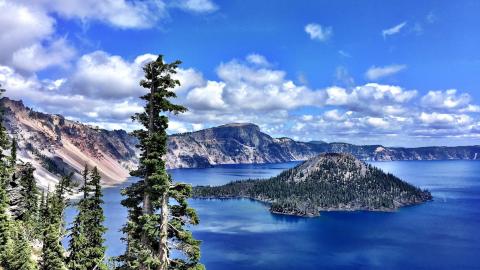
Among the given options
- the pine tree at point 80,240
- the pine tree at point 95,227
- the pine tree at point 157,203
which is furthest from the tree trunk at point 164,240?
the pine tree at point 80,240

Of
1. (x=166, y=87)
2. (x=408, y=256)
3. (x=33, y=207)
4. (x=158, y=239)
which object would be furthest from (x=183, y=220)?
(x=408, y=256)

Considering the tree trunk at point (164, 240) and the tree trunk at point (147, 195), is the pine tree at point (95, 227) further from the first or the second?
the tree trunk at point (164, 240)

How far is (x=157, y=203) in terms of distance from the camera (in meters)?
26.6

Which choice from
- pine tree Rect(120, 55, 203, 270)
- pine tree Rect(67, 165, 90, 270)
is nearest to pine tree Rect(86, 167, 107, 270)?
pine tree Rect(67, 165, 90, 270)

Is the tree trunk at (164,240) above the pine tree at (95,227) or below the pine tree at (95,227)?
above

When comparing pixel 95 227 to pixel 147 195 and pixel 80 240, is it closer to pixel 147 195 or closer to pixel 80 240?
pixel 80 240

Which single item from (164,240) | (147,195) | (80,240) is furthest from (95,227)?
(164,240)

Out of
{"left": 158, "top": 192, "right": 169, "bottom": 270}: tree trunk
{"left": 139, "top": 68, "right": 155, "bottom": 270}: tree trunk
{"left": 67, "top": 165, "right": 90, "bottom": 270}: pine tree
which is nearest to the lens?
{"left": 158, "top": 192, "right": 169, "bottom": 270}: tree trunk

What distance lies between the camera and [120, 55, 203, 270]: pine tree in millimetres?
25969

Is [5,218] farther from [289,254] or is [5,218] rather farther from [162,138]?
[289,254]

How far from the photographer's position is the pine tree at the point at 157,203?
26.0 metres

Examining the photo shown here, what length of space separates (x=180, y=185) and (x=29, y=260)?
5769 cm

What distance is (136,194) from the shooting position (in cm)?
2800

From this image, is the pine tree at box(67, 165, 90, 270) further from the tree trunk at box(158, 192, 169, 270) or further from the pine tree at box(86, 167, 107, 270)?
the tree trunk at box(158, 192, 169, 270)
